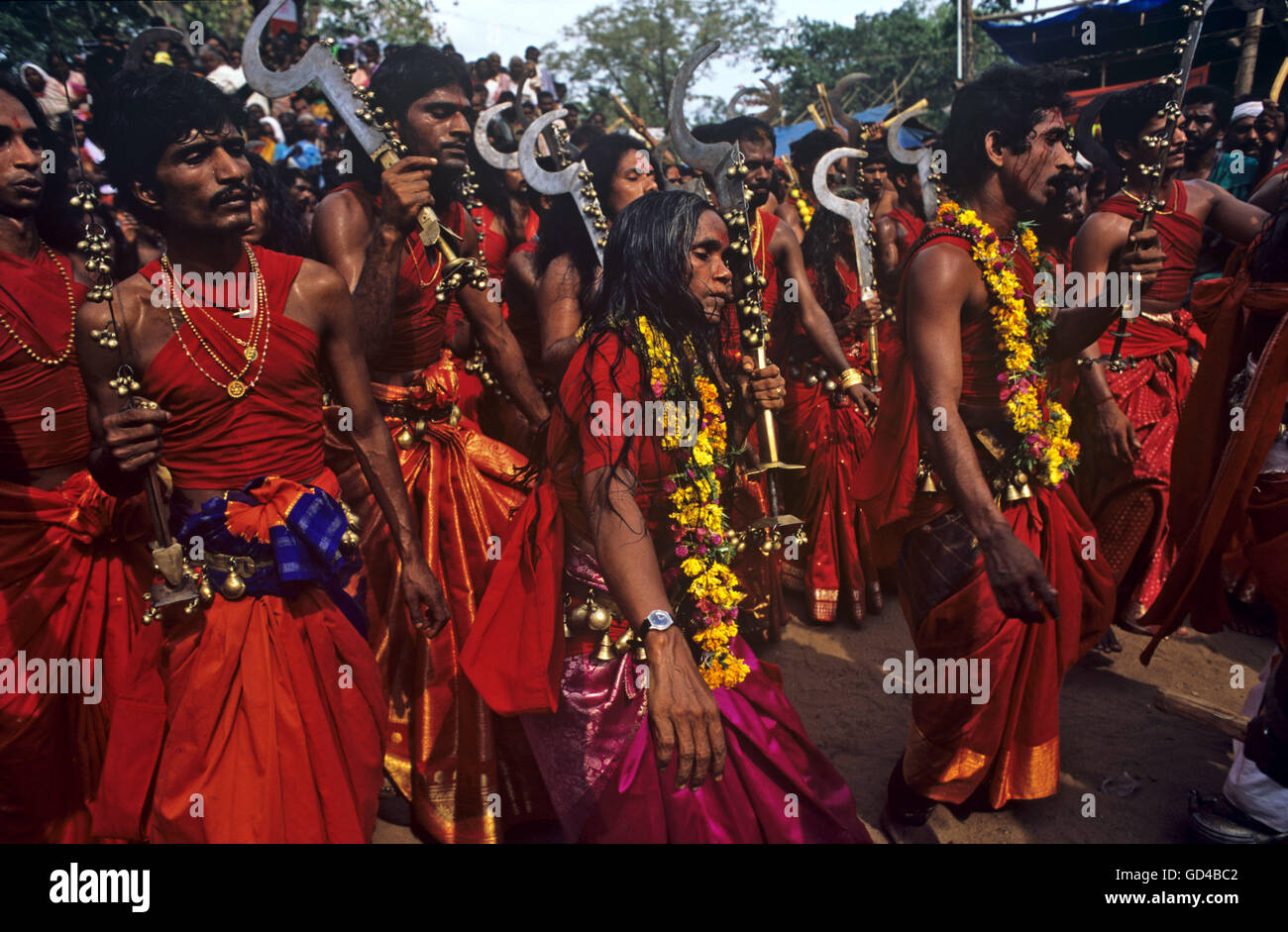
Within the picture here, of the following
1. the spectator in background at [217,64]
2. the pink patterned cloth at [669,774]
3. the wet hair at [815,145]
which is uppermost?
the spectator in background at [217,64]

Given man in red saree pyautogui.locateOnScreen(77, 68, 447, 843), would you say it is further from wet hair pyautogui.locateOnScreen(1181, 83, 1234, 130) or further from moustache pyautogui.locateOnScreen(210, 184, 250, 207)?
wet hair pyautogui.locateOnScreen(1181, 83, 1234, 130)

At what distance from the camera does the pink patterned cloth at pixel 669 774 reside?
2289 mm

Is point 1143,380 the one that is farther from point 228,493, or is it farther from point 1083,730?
point 228,493

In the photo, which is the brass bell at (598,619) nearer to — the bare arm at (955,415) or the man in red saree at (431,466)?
the man in red saree at (431,466)

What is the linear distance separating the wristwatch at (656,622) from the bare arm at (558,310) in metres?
1.85

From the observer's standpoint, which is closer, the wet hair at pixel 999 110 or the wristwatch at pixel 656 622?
the wristwatch at pixel 656 622

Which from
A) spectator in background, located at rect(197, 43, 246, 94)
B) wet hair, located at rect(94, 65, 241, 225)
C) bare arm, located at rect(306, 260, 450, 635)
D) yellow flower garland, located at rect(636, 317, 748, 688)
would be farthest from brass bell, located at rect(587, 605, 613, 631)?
spectator in background, located at rect(197, 43, 246, 94)

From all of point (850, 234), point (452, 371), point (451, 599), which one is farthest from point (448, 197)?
point (850, 234)

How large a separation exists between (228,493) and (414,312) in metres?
1.41

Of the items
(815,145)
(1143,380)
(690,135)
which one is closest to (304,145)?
(815,145)

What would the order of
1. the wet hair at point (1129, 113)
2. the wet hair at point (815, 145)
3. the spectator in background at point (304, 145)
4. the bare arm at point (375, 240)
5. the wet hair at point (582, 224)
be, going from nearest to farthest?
the bare arm at point (375, 240) → the wet hair at point (582, 224) → the wet hair at point (1129, 113) → the wet hair at point (815, 145) → the spectator in background at point (304, 145)

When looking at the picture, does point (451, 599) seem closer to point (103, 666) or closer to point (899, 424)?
point (103, 666)

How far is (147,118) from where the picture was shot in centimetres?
240

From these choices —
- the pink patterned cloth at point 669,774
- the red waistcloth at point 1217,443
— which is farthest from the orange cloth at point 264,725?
the red waistcloth at point 1217,443
